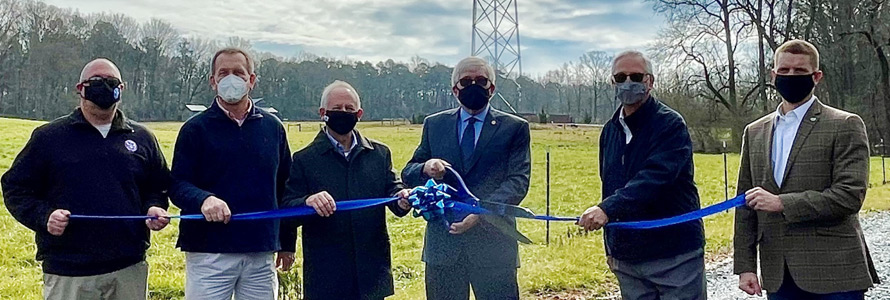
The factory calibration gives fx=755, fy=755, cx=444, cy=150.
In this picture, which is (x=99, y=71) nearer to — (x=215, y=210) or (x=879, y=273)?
(x=215, y=210)

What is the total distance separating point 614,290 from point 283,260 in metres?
4.15

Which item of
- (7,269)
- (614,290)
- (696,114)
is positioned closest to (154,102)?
(696,114)

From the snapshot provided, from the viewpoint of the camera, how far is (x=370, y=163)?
4.14 metres

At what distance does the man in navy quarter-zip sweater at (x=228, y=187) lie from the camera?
152 inches

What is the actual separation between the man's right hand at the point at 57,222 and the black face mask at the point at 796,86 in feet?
11.5

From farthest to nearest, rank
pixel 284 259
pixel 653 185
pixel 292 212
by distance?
1. pixel 284 259
2. pixel 292 212
3. pixel 653 185

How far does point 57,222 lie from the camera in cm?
365

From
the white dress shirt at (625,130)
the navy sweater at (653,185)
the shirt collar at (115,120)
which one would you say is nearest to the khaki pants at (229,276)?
the shirt collar at (115,120)

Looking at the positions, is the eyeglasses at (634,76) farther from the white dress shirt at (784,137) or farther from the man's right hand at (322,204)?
the man's right hand at (322,204)

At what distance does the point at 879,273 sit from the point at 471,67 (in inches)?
265

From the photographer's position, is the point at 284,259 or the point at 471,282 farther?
the point at 284,259

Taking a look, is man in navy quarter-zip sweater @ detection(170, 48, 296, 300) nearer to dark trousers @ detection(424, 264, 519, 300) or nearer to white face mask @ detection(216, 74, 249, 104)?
white face mask @ detection(216, 74, 249, 104)

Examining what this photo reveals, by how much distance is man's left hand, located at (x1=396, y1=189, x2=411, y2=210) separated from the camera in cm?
396

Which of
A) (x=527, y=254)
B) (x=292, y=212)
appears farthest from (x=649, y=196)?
(x=527, y=254)
